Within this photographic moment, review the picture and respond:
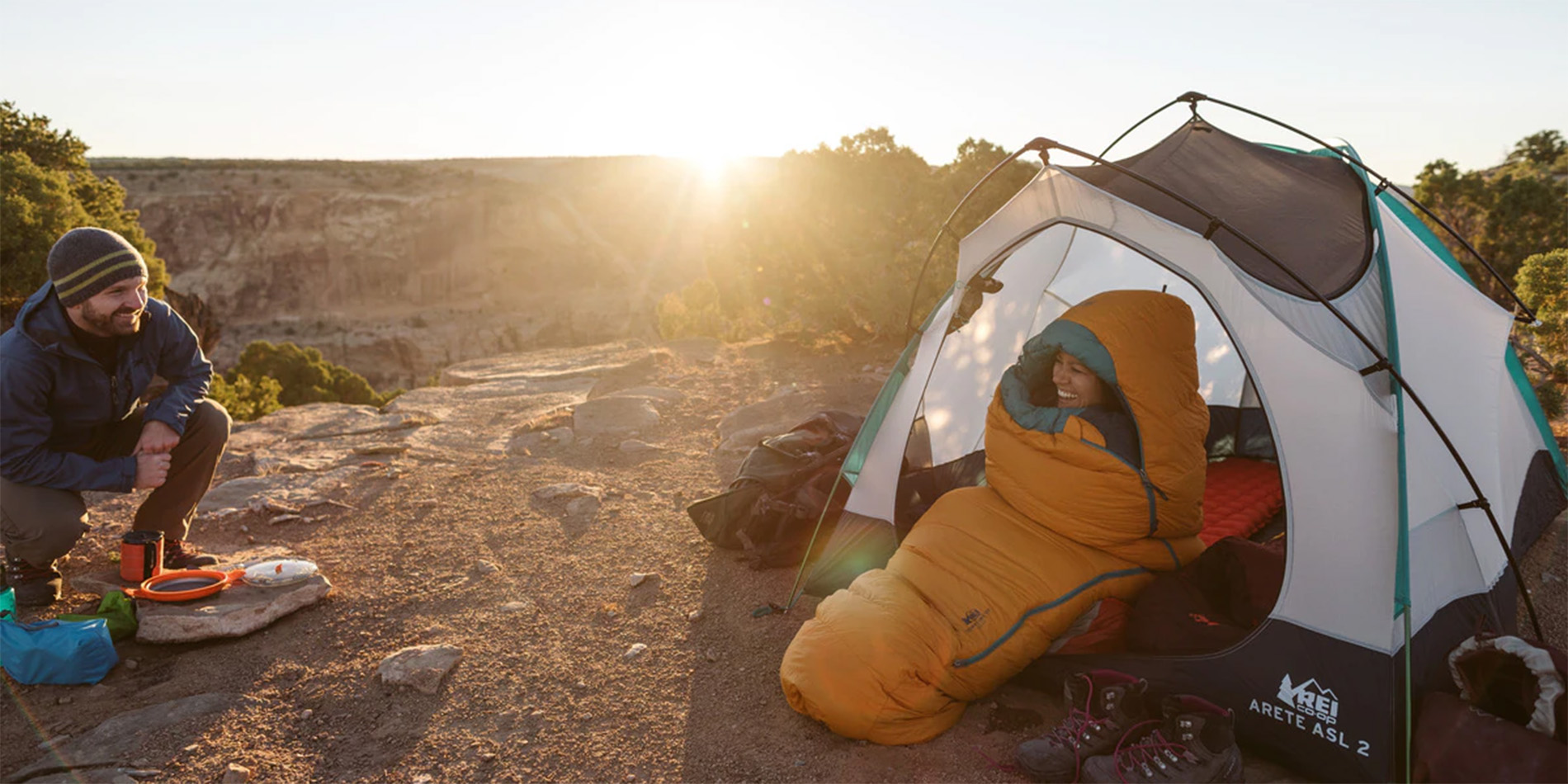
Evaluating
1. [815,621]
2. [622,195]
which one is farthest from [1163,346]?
[622,195]

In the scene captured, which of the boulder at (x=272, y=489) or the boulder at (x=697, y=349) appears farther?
the boulder at (x=697, y=349)

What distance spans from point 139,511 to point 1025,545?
4391 mm

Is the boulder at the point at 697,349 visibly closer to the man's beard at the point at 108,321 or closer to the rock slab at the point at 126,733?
the man's beard at the point at 108,321

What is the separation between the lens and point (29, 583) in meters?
3.95

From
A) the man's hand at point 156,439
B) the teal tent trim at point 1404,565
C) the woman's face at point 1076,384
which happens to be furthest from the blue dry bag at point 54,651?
the teal tent trim at point 1404,565

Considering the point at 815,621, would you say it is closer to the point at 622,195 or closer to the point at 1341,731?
the point at 1341,731

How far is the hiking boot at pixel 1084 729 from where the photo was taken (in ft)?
9.05

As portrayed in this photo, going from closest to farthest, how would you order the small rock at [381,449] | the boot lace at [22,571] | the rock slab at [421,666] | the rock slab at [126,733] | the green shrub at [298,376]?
the rock slab at [126,733]
the rock slab at [421,666]
the boot lace at [22,571]
the small rock at [381,449]
the green shrub at [298,376]

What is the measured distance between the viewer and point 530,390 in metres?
9.77

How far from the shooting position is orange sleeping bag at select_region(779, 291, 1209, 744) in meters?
2.99

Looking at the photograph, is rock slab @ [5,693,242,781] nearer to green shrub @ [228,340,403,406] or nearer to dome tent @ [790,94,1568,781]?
dome tent @ [790,94,1568,781]

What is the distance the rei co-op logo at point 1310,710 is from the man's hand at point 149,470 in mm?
4700

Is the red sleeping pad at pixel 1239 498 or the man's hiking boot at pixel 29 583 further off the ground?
the red sleeping pad at pixel 1239 498

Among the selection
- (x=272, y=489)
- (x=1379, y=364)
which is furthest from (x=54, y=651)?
(x=1379, y=364)
